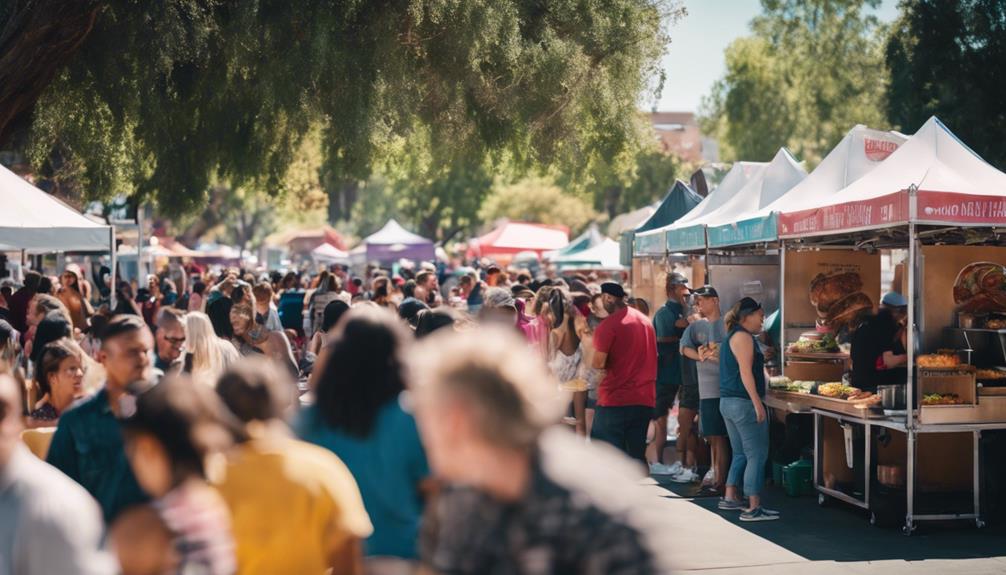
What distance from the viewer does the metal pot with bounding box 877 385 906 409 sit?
34.0ft

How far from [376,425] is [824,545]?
6.30m

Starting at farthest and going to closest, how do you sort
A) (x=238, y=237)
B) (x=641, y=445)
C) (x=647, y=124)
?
(x=238, y=237)
(x=647, y=124)
(x=641, y=445)

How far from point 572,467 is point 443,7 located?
13.9m

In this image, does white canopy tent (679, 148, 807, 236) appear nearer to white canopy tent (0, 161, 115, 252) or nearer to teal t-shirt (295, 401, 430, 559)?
white canopy tent (0, 161, 115, 252)

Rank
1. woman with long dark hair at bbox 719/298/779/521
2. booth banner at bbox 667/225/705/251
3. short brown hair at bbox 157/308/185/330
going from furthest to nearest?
1. booth banner at bbox 667/225/705/251
2. woman with long dark hair at bbox 719/298/779/521
3. short brown hair at bbox 157/308/185/330

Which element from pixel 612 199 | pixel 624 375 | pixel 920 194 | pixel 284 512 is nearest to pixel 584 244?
pixel 624 375

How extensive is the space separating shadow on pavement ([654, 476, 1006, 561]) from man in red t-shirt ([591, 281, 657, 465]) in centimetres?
130

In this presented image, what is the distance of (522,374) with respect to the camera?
2.83 meters

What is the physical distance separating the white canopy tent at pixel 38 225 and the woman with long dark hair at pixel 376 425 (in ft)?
27.2

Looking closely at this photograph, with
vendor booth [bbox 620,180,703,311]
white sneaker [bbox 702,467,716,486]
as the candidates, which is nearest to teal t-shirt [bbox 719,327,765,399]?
white sneaker [bbox 702,467,716,486]

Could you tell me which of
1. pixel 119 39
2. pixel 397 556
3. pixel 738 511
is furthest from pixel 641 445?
pixel 119 39

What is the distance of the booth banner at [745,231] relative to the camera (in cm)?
1209

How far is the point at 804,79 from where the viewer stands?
52.0 m

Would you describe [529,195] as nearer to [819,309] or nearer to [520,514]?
[819,309]
